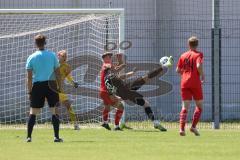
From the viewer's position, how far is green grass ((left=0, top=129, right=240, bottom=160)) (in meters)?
12.0

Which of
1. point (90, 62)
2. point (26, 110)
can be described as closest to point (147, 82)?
point (90, 62)

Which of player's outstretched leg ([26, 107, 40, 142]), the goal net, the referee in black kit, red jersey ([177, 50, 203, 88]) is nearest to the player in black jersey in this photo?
the goal net

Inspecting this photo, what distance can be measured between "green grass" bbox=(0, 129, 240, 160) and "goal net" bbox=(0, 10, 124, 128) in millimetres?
3244

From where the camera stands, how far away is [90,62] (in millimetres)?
21578

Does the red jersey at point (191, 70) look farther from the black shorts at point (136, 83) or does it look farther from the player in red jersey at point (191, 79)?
the black shorts at point (136, 83)

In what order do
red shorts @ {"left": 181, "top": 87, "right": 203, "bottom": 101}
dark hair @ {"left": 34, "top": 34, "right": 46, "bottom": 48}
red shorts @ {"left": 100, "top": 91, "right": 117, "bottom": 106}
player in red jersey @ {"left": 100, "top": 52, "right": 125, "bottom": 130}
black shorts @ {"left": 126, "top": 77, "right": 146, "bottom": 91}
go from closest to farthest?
1. dark hair @ {"left": 34, "top": 34, "right": 46, "bottom": 48}
2. red shorts @ {"left": 181, "top": 87, "right": 203, "bottom": 101}
3. player in red jersey @ {"left": 100, "top": 52, "right": 125, "bottom": 130}
4. red shorts @ {"left": 100, "top": 91, "right": 117, "bottom": 106}
5. black shorts @ {"left": 126, "top": 77, "right": 146, "bottom": 91}

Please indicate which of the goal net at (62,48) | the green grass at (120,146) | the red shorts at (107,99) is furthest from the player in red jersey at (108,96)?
the goal net at (62,48)

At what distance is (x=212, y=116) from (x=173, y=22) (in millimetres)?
3244

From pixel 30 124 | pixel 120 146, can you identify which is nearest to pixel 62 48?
pixel 30 124

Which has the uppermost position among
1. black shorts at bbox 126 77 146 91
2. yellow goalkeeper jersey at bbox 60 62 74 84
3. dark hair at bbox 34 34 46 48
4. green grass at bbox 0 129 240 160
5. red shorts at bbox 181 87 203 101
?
dark hair at bbox 34 34 46 48

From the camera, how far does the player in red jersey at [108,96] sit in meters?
19.1

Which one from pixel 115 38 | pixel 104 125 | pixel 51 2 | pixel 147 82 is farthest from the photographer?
pixel 51 2

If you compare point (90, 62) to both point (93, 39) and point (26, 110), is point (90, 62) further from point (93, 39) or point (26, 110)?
point (26, 110)

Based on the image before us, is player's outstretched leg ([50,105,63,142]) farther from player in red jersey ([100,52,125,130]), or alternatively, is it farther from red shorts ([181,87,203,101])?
player in red jersey ([100,52,125,130])
